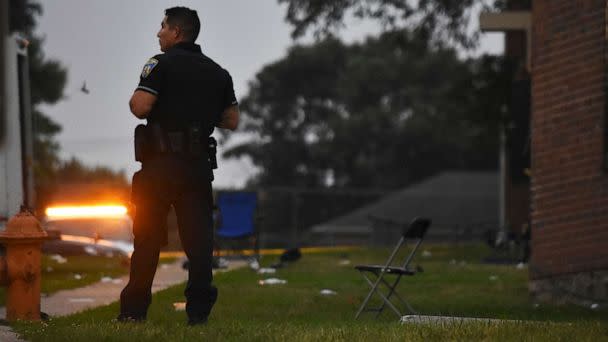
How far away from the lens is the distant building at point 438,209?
4294 cm

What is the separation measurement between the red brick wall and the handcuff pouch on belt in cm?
548

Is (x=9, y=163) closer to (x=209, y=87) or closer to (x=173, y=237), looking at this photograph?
(x=209, y=87)

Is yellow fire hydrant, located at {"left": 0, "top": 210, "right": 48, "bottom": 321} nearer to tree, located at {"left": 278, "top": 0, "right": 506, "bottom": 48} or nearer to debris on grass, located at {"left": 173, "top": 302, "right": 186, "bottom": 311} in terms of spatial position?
debris on grass, located at {"left": 173, "top": 302, "right": 186, "bottom": 311}

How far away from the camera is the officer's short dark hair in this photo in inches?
269

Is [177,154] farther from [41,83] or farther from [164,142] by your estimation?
[41,83]

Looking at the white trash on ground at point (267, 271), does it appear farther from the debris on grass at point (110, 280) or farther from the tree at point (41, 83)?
the tree at point (41, 83)

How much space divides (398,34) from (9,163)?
15.4 meters

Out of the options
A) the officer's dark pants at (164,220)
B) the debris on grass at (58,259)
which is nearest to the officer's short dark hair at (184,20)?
the officer's dark pants at (164,220)

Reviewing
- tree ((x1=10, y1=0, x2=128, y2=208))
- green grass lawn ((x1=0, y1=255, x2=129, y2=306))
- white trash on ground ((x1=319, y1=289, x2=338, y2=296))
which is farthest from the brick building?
tree ((x1=10, y1=0, x2=128, y2=208))

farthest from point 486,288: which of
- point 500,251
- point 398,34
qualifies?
point 398,34

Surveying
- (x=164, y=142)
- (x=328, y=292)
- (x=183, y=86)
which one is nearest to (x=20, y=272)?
(x=164, y=142)

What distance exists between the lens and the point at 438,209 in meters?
45.2

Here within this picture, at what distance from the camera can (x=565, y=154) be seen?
445 inches

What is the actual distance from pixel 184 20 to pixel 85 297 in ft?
17.8
